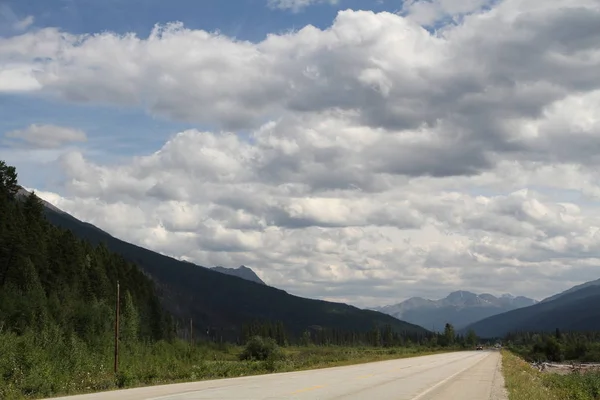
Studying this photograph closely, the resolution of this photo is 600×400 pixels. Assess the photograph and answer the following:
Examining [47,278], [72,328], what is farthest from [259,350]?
[47,278]

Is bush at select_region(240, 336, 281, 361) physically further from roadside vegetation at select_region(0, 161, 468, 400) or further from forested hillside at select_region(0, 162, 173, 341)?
forested hillside at select_region(0, 162, 173, 341)

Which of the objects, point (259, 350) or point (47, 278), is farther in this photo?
point (47, 278)

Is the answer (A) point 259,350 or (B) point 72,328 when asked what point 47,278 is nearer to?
(B) point 72,328

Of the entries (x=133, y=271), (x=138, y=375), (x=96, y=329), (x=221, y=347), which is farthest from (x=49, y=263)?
(x=138, y=375)

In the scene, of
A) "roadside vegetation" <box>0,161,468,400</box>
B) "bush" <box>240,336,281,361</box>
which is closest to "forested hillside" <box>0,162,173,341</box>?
"roadside vegetation" <box>0,161,468,400</box>

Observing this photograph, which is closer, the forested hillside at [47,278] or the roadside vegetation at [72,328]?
the roadside vegetation at [72,328]

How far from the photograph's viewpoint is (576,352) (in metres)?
192

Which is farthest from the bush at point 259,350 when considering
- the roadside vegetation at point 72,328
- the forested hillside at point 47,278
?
the forested hillside at point 47,278

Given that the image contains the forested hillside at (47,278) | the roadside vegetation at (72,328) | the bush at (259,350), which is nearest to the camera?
the roadside vegetation at (72,328)

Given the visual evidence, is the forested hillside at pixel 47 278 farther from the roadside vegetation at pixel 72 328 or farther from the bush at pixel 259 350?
the bush at pixel 259 350

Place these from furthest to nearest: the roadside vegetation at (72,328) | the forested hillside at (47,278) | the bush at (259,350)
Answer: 1. the bush at (259,350)
2. the forested hillside at (47,278)
3. the roadside vegetation at (72,328)

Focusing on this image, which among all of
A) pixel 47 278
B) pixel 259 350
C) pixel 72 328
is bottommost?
pixel 259 350

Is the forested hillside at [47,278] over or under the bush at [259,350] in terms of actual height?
over

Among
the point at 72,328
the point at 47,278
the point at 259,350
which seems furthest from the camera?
the point at 47,278
